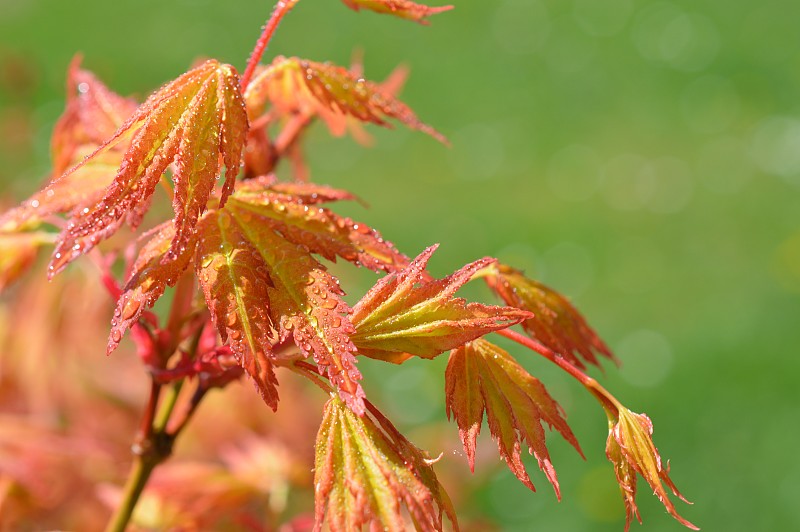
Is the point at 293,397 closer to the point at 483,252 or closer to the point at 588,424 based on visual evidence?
the point at 588,424

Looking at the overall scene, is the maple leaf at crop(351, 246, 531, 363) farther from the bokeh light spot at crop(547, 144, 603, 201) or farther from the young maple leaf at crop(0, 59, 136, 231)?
the bokeh light spot at crop(547, 144, 603, 201)

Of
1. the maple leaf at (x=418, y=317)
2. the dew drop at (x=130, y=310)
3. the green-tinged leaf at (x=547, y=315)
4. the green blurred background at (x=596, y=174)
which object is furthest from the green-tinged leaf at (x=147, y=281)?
the green blurred background at (x=596, y=174)

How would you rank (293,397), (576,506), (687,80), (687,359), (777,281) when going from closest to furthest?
(293,397) < (576,506) < (687,359) < (777,281) < (687,80)

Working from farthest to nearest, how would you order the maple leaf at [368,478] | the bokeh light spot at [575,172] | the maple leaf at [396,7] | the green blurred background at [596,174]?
the bokeh light spot at [575,172], the green blurred background at [596,174], the maple leaf at [396,7], the maple leaf at [368,478]

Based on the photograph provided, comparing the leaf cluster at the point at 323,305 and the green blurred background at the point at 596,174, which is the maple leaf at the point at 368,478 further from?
the green blurred background at the point at 596,174

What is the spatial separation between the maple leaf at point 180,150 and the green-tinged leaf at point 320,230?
53mm

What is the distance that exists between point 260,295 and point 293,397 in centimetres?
76

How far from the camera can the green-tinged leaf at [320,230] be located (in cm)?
57

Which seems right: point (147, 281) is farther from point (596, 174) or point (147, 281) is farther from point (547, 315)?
point (596, 174)

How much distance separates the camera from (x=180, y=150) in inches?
21.0

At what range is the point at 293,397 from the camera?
126 centimetres

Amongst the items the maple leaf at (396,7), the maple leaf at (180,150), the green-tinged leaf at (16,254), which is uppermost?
the maple leaf at (396,7)

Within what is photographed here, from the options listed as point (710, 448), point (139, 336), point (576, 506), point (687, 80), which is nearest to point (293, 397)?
point (139, 336)

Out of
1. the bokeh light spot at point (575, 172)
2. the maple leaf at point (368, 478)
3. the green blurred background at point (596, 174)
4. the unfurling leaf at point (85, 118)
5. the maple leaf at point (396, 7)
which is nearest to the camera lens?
the maple leaf at point (368, 478)
